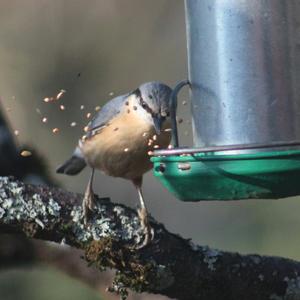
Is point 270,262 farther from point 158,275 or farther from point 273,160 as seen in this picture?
point 273,160

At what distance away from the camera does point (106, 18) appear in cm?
569

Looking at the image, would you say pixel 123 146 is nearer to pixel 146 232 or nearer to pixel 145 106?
pixel 145 106

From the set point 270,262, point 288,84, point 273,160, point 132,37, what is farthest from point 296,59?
point 132,37

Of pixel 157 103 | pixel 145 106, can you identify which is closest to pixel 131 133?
pixel 145 106

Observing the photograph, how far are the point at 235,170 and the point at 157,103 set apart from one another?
0.64m

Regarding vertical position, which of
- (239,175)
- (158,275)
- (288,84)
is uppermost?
(288,84)

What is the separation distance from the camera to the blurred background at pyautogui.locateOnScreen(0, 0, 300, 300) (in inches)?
201

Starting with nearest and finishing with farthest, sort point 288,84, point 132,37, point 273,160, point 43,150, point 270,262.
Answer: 1. point 273,160
2. point 288,84
3. point 270,262
4. point 43,150
5. point 132,37

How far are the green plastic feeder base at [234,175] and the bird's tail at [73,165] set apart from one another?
54.6 inches

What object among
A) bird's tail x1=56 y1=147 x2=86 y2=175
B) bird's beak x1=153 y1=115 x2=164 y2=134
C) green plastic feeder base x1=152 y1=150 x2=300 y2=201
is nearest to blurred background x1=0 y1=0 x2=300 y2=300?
bird's tail x1=56 y1=147 x2=86 y2=175

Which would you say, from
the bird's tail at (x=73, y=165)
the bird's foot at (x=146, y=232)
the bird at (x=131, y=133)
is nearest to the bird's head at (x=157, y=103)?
the bird at (x=131, y=133)

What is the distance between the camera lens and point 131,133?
364 centimetres

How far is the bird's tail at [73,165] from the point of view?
425 cm

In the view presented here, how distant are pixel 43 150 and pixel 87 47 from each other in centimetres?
105
